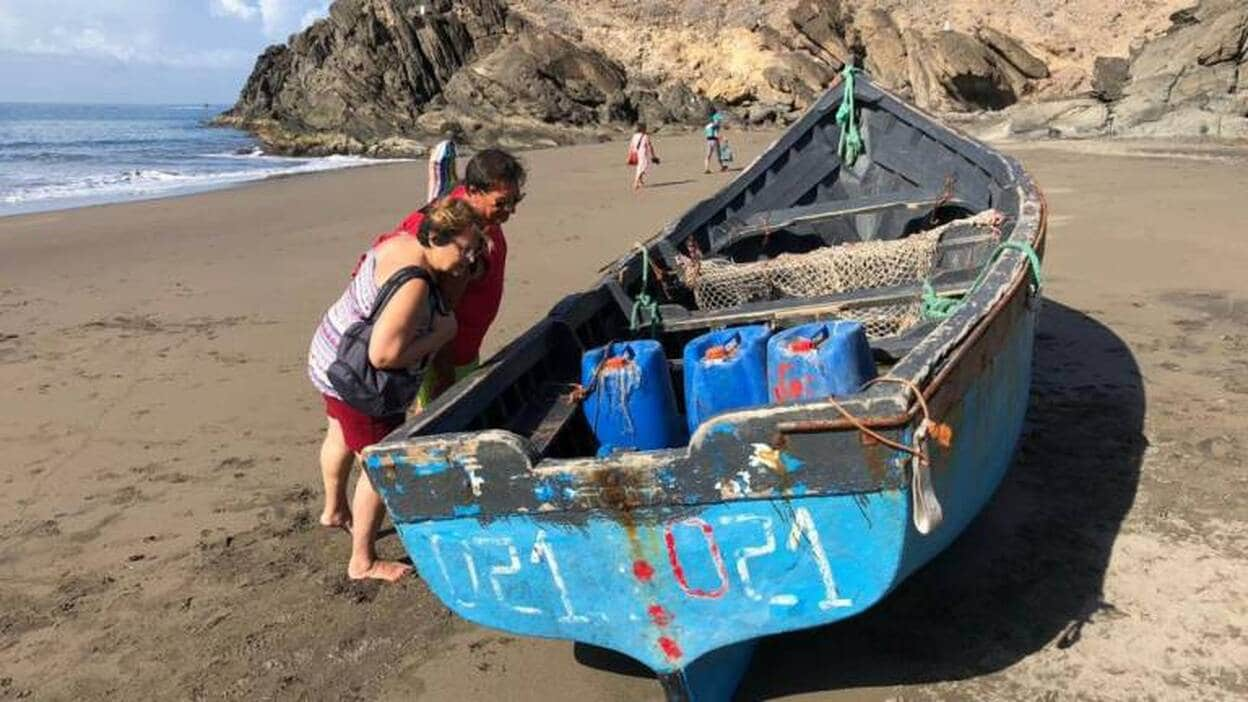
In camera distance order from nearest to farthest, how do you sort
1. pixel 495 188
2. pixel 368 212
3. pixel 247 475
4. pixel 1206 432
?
pixel 495 188 < pixel 1206 432 < pixel 247 475 < pixel 368 212

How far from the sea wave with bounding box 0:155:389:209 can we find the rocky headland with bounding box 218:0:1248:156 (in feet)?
16.1

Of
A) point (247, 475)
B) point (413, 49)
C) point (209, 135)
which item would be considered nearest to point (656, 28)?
point (413, 49)

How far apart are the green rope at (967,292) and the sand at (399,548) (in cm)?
83

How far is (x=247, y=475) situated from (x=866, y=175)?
4.86 meters

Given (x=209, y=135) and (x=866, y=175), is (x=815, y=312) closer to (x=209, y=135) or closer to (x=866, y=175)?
(x=866, y=175)

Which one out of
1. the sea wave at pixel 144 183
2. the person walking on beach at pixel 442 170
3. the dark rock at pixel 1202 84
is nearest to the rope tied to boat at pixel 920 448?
the person walking on beach at pixel 442 170

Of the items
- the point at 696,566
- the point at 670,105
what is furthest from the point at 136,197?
the point at 670,105

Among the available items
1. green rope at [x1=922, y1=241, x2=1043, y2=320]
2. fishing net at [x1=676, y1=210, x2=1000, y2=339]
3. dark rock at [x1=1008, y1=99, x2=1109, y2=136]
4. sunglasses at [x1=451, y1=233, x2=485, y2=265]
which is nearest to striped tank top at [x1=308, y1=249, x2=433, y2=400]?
sunglasses at [x1=451, y1=233, x2=485, y2=265]

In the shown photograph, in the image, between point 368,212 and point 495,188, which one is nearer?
point 495,188

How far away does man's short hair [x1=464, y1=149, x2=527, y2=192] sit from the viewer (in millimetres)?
3430

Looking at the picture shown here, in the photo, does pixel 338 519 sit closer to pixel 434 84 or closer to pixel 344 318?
pixel 344 318

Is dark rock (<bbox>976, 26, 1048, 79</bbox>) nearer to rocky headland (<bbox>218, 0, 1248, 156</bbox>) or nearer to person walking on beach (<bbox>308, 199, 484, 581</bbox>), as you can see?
rocky headland (<bbox>218, 0, 1248, 156</bbox>)

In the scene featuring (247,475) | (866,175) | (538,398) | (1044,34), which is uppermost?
(1044,34)

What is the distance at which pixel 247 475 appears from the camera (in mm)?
5074
